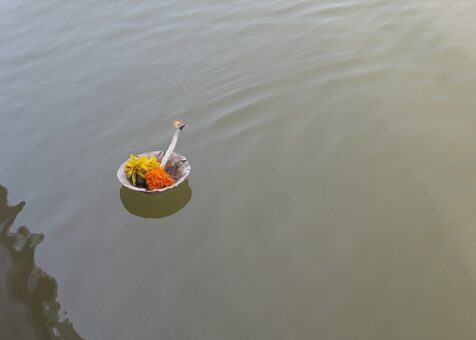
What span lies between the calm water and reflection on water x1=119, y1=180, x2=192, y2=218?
2 cm

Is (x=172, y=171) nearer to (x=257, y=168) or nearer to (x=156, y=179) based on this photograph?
(x=156, y=179)

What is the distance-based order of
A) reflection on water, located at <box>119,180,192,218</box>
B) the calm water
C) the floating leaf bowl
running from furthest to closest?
reflection on water, located at <box>119,180,192,218</box> → the floating leaf bowl → the calm water

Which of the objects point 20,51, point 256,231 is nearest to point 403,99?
point 256,231

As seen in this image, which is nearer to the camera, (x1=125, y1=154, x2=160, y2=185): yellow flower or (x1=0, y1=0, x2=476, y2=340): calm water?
(x1=0, y1=0, x2=476, y2=340): calm water

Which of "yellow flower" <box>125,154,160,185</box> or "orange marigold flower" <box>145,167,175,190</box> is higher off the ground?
"yellow flower" <box>125,154,160,185</box>

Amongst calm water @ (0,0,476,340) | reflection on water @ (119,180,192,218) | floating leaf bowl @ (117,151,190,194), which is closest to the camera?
calm water @ (0,0,476,340)

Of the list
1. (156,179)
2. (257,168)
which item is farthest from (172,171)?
(257,168)

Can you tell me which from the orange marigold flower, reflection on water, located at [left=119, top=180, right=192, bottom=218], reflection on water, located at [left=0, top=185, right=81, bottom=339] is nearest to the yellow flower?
the orange marigold flower

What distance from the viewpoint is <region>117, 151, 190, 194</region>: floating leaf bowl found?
437cm

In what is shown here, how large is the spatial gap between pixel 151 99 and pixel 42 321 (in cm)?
263

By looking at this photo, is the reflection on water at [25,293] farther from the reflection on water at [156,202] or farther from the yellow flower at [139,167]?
the yellow flower at [139,167]

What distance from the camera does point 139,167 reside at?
446cm

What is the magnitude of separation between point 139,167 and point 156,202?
15.5 inches

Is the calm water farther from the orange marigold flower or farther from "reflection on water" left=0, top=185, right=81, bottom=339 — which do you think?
the orange marigold flower
